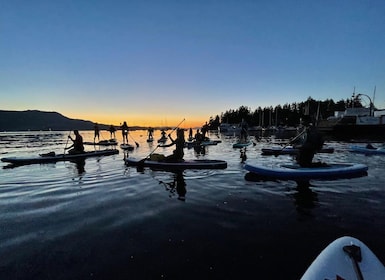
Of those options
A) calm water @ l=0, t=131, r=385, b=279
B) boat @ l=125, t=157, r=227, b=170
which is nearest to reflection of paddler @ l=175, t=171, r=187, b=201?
calm water @ l=0, t=131, r=385, b=279

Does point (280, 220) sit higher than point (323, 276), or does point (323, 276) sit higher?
point (323, 276)

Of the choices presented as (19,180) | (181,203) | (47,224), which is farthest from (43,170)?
(181,203)

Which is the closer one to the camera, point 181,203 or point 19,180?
point 181,203

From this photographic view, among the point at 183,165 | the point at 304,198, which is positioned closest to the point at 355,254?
the point at 304,198

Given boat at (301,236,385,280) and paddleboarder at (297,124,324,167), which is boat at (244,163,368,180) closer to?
paddleboarder at (297,124,324,167)

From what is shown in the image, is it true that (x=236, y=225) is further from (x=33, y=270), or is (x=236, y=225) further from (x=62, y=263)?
(x=33, y=270)

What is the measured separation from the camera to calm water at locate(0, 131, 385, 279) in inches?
194

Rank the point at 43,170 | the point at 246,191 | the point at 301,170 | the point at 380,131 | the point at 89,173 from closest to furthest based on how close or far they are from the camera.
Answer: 1. the point at 246,191
2. the point at 301,170
3. the point at 89,173
4. the point at 43,170
5. the point at 380,131

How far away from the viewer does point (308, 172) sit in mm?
11805

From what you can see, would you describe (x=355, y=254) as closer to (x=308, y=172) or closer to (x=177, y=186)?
(x=177, y=186)

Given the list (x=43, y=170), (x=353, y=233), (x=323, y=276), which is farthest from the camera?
(x=43, y=170)

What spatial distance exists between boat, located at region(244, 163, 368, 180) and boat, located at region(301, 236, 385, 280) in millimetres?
8234

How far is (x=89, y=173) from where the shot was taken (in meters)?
14.4

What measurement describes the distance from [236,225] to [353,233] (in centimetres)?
274
